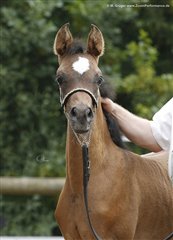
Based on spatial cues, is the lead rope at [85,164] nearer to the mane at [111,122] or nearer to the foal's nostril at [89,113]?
the foal's nostril at [89,113]

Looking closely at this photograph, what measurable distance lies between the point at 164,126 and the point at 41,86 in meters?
4.48

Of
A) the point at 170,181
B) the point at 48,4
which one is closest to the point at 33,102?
the point at 48,4

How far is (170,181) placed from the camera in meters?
5.67

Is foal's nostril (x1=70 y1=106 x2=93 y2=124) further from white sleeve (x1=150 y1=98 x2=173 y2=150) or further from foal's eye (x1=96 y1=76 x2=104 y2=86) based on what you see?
white sleeve (x1=150 y1=98 x2=173 y2=150)

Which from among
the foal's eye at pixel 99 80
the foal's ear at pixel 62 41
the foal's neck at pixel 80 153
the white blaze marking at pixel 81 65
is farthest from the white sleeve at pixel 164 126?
the foal's ear at pixel 62 41

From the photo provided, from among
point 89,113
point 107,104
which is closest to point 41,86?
point 107,104

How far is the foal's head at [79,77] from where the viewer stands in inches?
195

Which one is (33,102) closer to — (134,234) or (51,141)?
(51,141)

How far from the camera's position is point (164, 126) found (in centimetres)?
538

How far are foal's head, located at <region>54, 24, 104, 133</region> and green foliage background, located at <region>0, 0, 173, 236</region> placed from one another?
4.04 meters

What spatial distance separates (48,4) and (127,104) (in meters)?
1.45

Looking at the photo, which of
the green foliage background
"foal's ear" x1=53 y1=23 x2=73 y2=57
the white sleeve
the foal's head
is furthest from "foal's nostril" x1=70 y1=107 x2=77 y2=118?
the green foliage background

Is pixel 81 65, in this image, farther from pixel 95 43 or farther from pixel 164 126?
pixel 164 126

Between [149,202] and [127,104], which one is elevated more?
[127,104]
